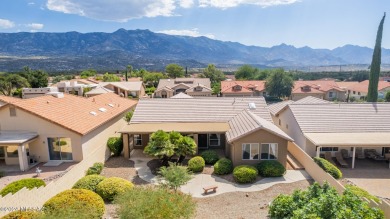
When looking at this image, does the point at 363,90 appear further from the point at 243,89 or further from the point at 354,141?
the point at 354,141

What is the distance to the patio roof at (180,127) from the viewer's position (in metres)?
22.8

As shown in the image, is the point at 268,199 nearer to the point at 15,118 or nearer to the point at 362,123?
the point at 362,123

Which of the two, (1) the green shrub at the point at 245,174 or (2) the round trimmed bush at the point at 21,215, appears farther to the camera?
(1) the green shrub at the point at 245,174

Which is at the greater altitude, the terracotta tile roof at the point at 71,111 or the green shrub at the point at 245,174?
the terracotta tile roof at the point at 71,111

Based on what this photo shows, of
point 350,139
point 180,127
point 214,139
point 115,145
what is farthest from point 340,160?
point 115,145

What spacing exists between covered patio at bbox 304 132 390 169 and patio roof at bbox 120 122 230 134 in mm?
7774

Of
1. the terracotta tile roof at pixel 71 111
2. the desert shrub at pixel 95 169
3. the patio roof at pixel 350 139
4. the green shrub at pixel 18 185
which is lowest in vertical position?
the desert shrub at pixel 95 169

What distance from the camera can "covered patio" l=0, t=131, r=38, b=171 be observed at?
18266mm

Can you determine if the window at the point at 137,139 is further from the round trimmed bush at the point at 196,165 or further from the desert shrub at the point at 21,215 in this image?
the desert shrub at the point at 21,215

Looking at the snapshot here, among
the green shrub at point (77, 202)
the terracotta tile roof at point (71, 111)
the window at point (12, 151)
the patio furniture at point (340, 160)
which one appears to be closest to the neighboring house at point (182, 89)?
the terracotta tile roof at point (71, 111)

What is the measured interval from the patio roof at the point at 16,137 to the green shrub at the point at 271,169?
17.0 meters

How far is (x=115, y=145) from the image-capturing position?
2338 centimetres

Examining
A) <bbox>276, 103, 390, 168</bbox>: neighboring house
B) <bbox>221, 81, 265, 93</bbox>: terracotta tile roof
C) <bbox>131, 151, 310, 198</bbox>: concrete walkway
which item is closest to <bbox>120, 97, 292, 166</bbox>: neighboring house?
<bbox>131, 151, 310, 198</bbox>: concrete walkway

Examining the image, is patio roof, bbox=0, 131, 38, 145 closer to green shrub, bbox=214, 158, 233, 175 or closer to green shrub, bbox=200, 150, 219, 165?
green shrub, bbox=200, 150, 219, 165
